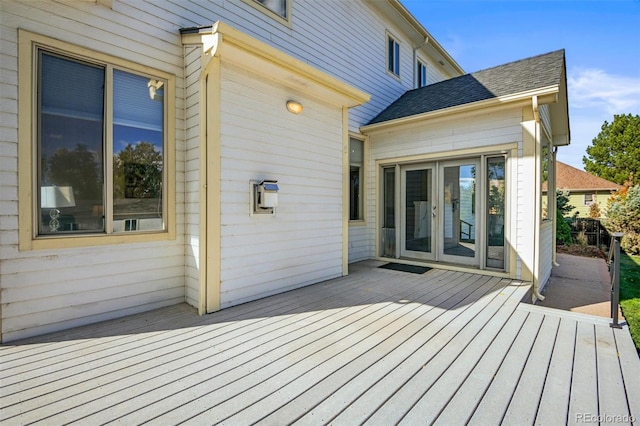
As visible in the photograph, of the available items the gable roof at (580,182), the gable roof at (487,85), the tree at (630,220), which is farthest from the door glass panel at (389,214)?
the gable roof at (580,182)

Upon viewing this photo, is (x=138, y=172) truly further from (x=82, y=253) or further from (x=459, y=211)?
(x=459, y=211)

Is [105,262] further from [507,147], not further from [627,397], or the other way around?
[507,147]

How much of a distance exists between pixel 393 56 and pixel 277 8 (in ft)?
12.8

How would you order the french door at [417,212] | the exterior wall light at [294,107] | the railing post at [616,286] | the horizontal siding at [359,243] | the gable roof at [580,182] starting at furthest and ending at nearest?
the gable roof at [580,182] → the horizontal siding at [359,243] → the french door at [417,212] → the exterior wall light at [294,107] → the railing post at [616,286]

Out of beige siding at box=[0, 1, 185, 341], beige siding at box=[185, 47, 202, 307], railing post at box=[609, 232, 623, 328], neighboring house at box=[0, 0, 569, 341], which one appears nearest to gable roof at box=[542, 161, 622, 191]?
neighboring house at box=[0, 0, 569, 341]

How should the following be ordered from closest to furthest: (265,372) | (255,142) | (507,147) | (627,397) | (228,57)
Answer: (627,397) → (265,372) → (228,57) → (255,142) → (507,147)

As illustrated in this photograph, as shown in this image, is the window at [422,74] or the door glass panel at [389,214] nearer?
the door glass panel at [389,214]

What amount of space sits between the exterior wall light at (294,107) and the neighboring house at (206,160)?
0.6 inches

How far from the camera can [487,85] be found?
562 cm

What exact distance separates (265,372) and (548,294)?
542 centimetres

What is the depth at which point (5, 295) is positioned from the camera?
2.58 metres

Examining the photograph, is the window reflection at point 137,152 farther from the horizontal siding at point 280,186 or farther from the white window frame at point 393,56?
the white window frame at point 393,56

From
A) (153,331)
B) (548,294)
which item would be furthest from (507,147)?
(153,331)

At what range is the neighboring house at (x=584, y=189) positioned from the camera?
21.2 m
